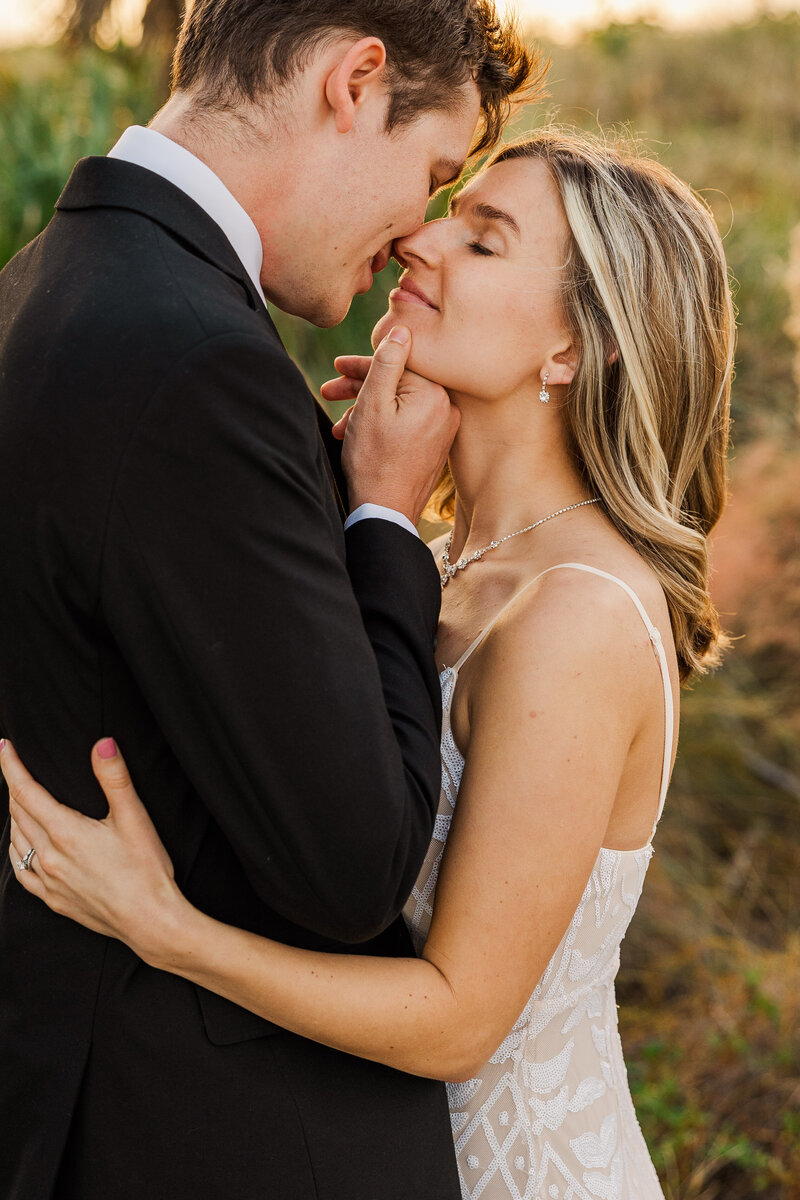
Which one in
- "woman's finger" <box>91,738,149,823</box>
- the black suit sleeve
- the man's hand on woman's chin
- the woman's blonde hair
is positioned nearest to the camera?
the black suit sleeve

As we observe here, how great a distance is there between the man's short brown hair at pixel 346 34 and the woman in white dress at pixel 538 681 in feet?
1.04

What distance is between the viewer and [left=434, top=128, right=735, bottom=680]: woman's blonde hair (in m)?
2.24

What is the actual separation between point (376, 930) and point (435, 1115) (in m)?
0.53

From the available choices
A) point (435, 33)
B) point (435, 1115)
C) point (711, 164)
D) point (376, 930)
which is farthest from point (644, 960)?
point (711, 164)

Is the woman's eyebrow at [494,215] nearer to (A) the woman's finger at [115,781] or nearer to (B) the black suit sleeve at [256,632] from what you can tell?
(B) the black suit sleeve at [256,632]

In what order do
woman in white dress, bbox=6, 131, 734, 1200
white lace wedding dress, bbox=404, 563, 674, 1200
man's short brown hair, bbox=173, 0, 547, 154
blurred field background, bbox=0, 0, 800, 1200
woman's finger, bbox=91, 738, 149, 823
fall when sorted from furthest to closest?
blurred field background, bbox=0, 0, 800, 1200 → white lace wedding dress, bbox=404, 563, 674, 1200 → man's short brown hair, bbox=173, 0, 547, 154 → woman in white dress, bbox=6, 131, 734, 1200 → woman's finger, bbox=91, 738, 149, 823

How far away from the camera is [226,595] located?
1307mm

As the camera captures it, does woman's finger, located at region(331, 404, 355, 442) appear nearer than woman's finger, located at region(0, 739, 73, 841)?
No

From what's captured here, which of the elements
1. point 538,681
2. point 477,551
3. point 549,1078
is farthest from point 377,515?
point 549,1078

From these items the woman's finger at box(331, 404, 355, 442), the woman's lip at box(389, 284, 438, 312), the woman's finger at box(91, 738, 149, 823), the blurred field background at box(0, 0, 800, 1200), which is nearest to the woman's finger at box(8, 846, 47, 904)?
the woman's finger at box(91, 738, 149, 823)

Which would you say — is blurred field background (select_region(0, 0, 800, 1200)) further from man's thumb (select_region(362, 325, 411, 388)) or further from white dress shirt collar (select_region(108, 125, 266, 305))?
man's thumb (select_region(362, 325, 411, 388))

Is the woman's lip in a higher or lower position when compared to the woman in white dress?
higher

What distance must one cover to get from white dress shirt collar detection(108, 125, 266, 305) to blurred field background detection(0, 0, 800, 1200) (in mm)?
218

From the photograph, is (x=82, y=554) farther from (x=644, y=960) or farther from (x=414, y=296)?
(x=644, y=960)
